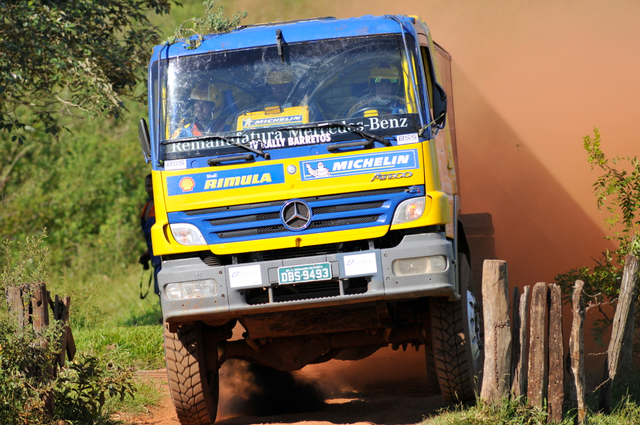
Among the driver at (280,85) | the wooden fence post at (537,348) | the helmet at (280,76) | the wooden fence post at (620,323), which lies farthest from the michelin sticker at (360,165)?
the wooden fence post at (620,323)

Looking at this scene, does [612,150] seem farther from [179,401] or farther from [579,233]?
[179,401]

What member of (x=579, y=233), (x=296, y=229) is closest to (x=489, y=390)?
(x=296, y=229)

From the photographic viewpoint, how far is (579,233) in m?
9.68

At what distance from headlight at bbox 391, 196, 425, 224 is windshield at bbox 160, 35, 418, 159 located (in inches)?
20.7

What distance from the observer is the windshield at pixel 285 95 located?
5.53 m

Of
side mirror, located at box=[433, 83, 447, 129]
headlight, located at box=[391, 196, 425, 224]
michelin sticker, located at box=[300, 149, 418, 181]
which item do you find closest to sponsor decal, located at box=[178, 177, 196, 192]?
michelin sticker, located at box=[300, 149, 418, 181]

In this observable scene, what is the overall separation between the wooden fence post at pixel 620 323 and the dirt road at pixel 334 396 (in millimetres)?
1265

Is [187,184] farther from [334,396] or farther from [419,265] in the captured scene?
[334,396]

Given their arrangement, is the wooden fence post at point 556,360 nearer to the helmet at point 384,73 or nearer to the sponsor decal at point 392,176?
the sponsor decal at point 392,176

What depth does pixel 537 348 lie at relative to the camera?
5.31 meters

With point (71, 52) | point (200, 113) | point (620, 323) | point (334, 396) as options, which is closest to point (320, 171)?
point (200, 113)

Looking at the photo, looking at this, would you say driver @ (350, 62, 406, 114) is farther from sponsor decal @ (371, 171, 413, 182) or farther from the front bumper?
the front bumper

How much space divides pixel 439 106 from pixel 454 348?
1775mm

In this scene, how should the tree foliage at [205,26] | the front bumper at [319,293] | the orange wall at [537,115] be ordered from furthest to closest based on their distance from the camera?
the orange wall at [537,115] < the tree foliage at [205,26] < the front bumper at [319,293]
